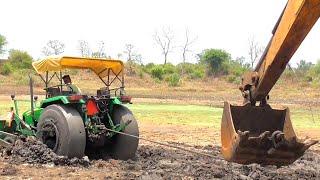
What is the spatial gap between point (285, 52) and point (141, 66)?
67089 mm

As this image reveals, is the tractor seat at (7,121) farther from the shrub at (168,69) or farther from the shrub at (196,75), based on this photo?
the shrub at (196,75)

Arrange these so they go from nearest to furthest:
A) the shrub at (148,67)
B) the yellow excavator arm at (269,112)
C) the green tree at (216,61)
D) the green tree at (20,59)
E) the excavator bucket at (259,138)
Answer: the yellow excavator arm at (269,112), the excavator bucket at (259,138), the green tree at (20,59), the shrub at (148,67), the green tree at (216,61)

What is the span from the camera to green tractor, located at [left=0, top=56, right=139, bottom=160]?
10773 mm

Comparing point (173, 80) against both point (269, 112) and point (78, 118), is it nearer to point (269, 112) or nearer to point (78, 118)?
point (78, 118)

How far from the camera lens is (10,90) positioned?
47875mm

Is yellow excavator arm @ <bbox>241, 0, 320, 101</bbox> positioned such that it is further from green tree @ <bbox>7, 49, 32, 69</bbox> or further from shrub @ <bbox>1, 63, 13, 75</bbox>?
green tree @ <bbox>7, 49, 32, 69</bbox>

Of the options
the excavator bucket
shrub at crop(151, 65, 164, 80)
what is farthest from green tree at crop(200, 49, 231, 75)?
the excavator bucket

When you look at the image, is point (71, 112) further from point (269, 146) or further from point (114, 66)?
point (269, 146)

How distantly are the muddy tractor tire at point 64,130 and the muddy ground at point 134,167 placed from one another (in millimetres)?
193

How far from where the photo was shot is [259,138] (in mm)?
8141

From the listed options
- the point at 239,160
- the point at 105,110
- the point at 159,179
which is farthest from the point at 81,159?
the point at 239,160

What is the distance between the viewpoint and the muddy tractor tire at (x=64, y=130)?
1063 centimetres

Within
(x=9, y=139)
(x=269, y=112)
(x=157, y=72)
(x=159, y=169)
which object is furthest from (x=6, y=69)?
(x=269, y=112)

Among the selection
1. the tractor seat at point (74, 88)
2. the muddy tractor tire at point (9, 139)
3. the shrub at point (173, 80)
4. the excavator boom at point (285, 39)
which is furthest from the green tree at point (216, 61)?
the excavator boom at point (285, 39)
